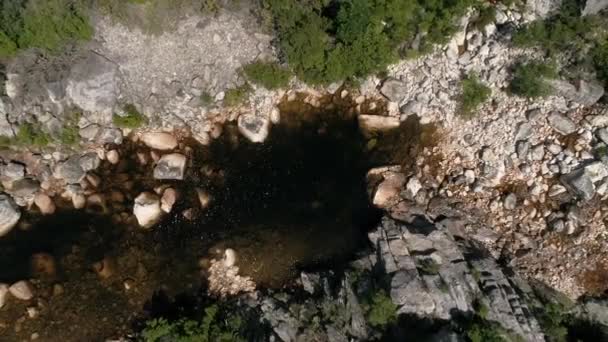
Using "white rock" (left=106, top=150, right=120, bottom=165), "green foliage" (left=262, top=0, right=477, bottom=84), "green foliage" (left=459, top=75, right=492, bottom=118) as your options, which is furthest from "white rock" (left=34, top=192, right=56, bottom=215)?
"green foliage" (left=459, top=75, right=492, bottom=118)

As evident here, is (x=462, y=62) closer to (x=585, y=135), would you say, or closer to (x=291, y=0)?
(x=585, y=135)

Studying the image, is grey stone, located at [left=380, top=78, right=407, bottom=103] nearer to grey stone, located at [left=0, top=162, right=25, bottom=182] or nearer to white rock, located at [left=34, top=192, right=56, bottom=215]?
white rock, located at [left=34, top=192, right=56, bottom=215]

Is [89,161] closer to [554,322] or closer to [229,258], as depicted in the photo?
[229,258]

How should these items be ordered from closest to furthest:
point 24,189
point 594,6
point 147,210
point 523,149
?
1. point 594,6
2. point 523,149
3. point 147,210
4. point 24,189

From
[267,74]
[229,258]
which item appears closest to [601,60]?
[267,74]

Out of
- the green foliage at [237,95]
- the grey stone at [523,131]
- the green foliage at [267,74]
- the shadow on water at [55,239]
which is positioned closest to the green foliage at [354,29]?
the green foliage at [267,74]

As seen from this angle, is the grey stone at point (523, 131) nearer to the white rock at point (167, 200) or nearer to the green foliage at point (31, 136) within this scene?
the white rock at point (167, 200)
